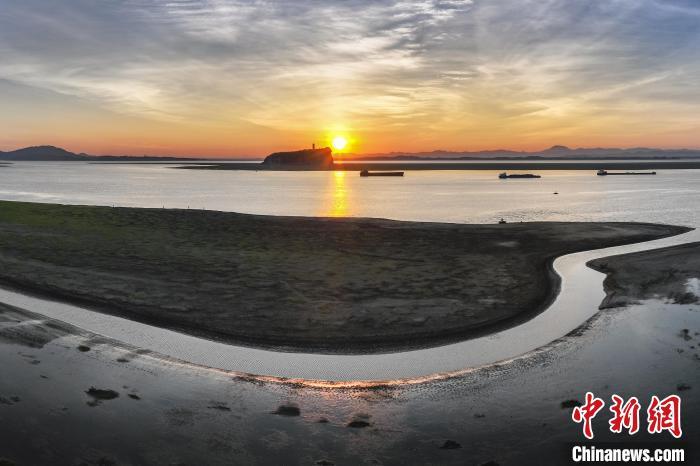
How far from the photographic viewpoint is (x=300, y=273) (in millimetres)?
24281

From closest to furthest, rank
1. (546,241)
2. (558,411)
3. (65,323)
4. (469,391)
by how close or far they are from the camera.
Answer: (558,411)
(469,391)
(65,323)
(546,241)

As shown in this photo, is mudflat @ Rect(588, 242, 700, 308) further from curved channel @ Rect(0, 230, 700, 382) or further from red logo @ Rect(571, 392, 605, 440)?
red logo @ Rect(571, 392, 605, 440)

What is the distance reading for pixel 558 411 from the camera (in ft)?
36.4

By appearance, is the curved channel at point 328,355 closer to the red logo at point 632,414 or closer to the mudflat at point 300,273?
the mudflat at point 300,273

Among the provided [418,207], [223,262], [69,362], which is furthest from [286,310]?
[418,207]

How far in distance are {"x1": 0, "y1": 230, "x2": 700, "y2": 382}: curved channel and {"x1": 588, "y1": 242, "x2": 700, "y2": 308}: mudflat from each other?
2.83 meters

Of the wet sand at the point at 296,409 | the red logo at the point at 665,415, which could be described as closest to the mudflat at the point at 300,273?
the wet sand at the point at 296,409

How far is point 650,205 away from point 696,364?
6476 cm

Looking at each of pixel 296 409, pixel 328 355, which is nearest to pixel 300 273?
pixel 328 355

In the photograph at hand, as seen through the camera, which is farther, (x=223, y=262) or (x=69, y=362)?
(x=223, y=262)

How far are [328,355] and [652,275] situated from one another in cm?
1752

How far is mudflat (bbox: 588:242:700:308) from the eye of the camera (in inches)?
836

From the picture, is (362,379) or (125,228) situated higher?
(125,228)

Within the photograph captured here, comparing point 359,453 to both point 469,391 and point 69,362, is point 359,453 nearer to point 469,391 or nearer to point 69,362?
point 469,391
